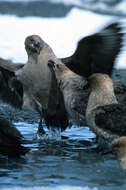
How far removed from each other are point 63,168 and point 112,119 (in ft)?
2.36

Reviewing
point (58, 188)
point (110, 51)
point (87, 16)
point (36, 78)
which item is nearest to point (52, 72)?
point (36, 78)

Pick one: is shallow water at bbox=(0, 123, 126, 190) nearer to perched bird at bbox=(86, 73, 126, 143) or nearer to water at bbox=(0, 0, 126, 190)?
water at bbox=(0, 0, 126, 190)

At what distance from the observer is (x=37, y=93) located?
6.37 meters

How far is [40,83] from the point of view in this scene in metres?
6.34

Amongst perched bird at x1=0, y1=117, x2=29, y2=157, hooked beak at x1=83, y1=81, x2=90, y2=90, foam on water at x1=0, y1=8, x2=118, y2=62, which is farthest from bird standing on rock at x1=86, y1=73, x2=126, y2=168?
foam on water at x1=0, y1=8, x2=118, y2=62

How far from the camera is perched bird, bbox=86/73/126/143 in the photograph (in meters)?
4.77

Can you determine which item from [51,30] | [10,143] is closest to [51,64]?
[10,143]

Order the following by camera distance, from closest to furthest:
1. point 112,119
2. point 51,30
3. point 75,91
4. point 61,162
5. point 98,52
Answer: point 61,162, point 112,119, point 75,91, point 98,52, point 51,30

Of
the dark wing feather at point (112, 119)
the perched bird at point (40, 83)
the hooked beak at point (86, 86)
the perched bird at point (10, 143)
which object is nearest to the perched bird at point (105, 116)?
the dark wing feather at point (112, 119)

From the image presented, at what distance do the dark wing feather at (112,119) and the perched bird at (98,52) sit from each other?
1.43 m

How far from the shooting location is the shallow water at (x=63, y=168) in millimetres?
4000

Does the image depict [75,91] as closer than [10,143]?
No

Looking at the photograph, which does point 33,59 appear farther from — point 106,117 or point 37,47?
point 106,117

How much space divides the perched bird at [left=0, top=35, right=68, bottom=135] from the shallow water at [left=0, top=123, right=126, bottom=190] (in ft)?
2.73
